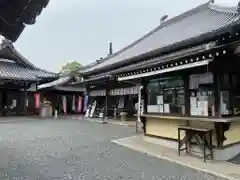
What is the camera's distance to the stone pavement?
5156mm

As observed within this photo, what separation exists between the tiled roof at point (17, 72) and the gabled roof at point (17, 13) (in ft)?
54.1

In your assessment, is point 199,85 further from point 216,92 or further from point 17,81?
point 17,81

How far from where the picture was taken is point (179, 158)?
6.24 m

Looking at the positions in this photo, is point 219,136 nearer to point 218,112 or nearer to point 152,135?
point 218,112

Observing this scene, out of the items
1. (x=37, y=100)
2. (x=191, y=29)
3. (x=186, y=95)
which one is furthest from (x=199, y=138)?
(x=37, y=100)

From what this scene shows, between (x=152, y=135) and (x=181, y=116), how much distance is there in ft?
5.51

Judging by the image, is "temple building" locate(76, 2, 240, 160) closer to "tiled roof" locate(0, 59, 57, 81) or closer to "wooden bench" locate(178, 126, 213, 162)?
"wooden bench" locate(178, 126, 213, 162)

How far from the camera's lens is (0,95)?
1927 cm

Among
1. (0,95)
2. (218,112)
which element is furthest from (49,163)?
(0,95)

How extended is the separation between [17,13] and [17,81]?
57.6 ft

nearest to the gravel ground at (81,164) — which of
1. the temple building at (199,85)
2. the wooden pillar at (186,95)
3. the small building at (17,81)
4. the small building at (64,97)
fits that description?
the temple building at (199,85)

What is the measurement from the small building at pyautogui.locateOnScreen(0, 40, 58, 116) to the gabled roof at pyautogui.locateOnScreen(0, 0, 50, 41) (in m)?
16.5

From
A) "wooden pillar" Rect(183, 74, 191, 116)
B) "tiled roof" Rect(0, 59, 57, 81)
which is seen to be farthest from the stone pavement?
"tiled roof" Rect(0, 59, 57, 81)

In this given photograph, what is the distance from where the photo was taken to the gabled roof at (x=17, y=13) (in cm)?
291
